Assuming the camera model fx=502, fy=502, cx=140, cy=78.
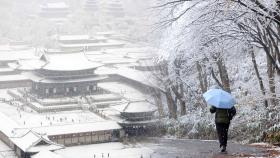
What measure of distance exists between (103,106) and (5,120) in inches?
260

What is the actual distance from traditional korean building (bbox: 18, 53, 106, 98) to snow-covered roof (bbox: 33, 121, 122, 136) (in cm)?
958

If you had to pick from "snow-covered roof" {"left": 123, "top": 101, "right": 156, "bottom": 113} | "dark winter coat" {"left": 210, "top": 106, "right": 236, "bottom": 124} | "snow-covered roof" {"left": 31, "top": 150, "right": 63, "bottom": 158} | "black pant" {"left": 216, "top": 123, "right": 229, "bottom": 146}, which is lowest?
"snow-covered roof" {"left": 31, "top": 150, "right": 63, "bottom": 158}

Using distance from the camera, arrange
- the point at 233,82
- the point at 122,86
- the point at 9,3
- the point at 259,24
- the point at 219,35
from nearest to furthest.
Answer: the point at 219,35
the point at 259,24
the point at 233,82
the point at 122,86
the point at 9,3

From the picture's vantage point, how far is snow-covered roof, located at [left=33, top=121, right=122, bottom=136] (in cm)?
2316

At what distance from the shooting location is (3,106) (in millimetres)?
30125

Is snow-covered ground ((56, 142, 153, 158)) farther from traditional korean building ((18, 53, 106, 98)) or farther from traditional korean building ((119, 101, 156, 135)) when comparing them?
traditional korean building ((18, 53, 106, 98))

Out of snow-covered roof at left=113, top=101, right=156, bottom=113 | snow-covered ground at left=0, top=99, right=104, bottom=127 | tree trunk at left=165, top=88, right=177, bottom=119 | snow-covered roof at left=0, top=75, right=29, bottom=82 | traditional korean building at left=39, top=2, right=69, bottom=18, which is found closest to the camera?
tree trunk at left=165, top=88, right=177, bottom=119

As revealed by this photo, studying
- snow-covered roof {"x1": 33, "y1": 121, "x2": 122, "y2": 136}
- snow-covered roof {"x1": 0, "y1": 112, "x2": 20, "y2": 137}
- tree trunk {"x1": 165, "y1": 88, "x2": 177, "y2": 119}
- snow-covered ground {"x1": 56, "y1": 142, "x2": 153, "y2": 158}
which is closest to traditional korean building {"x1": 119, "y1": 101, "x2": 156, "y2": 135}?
snow-covered roof {"x1": 33, "y1": 121, "x2": 122, "y2": 136}

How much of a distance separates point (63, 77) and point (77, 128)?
1118 cm

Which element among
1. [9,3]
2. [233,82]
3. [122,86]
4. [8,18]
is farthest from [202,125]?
[9,3]

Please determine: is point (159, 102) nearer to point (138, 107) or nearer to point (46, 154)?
point (138, 107)

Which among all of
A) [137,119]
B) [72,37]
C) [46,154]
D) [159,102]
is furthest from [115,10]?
[46,154]

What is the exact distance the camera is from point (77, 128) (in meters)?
23.6

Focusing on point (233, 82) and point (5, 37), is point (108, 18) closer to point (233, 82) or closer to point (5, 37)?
point (5, 37)
